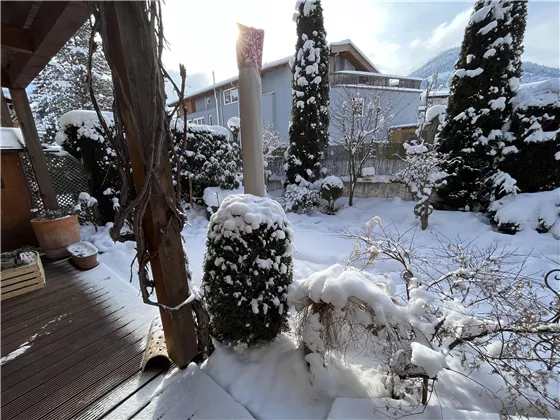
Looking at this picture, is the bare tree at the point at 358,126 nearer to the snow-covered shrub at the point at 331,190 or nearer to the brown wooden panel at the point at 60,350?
the snow-covered shrub at the point at 331,190

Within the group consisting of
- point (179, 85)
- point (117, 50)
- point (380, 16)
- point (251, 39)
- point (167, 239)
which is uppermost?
point (380, 16)

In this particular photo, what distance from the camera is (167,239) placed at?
4.96ft

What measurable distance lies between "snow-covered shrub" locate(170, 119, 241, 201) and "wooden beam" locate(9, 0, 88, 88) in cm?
360

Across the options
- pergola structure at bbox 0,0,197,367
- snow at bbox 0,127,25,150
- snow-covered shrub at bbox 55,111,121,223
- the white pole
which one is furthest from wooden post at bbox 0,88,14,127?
the white pole

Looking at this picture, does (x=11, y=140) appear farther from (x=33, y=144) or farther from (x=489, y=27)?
(x=489, y=27)

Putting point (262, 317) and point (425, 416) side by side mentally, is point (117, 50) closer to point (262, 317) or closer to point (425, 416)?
point (262, 317)

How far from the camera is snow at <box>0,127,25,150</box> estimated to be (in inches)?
146

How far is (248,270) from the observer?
1708 millimetres

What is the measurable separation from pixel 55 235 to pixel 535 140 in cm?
847

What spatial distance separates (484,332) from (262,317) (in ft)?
4.56

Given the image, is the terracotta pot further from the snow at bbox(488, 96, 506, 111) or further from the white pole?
the snow at bbox(488, 96, 506, 111)

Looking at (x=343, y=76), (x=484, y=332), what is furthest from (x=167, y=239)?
(x=343, y=76)

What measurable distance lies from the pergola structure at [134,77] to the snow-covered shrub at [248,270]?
0.80ft

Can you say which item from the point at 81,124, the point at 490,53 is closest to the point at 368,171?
the point at 490,53
